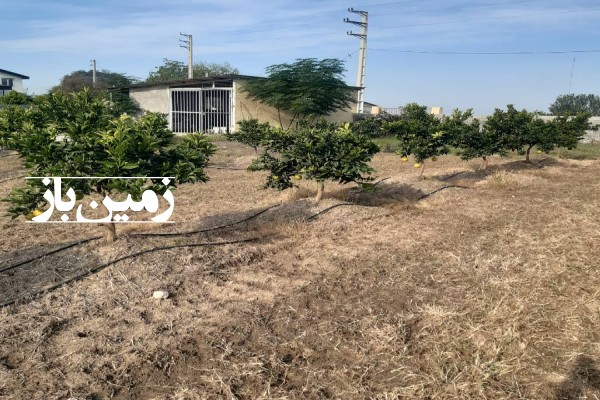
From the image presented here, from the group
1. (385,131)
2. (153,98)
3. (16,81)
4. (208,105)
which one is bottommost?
(385,131)

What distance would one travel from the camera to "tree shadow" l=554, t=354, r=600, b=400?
2.69 metres

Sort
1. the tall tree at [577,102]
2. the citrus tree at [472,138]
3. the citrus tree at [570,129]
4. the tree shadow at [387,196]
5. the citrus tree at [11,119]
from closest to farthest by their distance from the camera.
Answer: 1. the tree shadow at [387,196]
2. the citrus tree at [11,119]
3. the citrus tree at [472,138]
4. the citrus tree at [570,129]
5. the tall tree at [577,102]

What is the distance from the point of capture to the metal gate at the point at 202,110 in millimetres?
23859

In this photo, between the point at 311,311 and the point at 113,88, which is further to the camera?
the point at 113,88

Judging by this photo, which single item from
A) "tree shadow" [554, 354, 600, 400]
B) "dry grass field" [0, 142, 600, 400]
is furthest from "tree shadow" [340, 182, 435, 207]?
"tree shadow" [554, 354, 600, 400]

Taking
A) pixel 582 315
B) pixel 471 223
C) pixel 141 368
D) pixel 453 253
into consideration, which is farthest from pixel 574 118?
pixel 141 368

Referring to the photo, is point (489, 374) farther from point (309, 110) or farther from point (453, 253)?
point (309, 110)

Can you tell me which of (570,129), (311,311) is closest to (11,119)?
(311,311)

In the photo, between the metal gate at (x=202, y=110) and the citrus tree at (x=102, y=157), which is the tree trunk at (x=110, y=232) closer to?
the citrus tree at (x=102, y=157)

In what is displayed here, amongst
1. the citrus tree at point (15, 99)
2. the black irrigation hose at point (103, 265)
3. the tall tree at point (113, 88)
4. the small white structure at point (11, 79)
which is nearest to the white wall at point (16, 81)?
the small white structure at point (11, 79)

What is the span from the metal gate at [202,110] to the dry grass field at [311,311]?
18.1 meters

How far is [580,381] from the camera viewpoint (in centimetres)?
281

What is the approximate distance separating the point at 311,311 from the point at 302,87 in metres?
20.9

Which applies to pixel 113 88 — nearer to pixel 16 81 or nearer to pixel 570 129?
pixel 570 129
